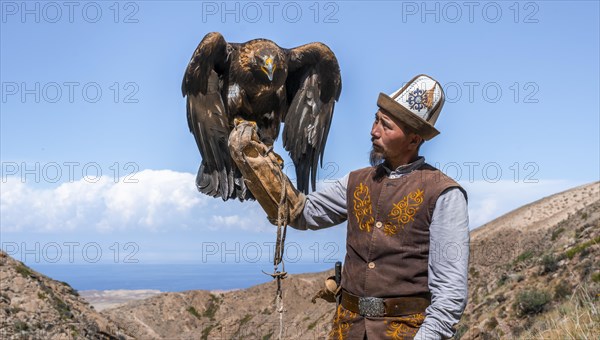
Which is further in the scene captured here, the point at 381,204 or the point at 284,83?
the point at 284,83

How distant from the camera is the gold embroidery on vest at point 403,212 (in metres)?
2.79

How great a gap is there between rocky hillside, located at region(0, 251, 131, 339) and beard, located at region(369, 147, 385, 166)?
1057 centimetres

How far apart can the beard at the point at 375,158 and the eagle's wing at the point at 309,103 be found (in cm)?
160

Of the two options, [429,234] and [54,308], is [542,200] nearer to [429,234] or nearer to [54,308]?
[54,308]

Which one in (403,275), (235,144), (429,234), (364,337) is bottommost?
(364,337)

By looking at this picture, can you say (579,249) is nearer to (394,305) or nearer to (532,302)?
(532,302)

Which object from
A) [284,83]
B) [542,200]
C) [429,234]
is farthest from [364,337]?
[542,200]

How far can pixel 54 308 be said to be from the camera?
14086mm

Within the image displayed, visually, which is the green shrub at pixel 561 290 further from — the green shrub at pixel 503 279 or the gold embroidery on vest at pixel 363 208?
the gold embroidery on vest at pixel 363 208

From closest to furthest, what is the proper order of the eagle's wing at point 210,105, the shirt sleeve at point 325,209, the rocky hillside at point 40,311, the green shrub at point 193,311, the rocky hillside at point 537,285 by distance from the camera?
the shirt sleeve at point 325,209, the eagle's wing at point 210,105, the rocky hillside at point 537,285, the rocky hillside at point 40,311, the green shrub at point 193,311

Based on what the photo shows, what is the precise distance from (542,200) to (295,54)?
34.4 m

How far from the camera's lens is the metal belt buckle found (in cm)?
277

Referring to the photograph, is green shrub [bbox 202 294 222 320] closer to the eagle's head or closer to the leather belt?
the eagle's head

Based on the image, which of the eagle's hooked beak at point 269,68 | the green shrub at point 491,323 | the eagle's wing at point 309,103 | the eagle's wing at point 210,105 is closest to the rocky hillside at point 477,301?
the green shrub at point 491,323
